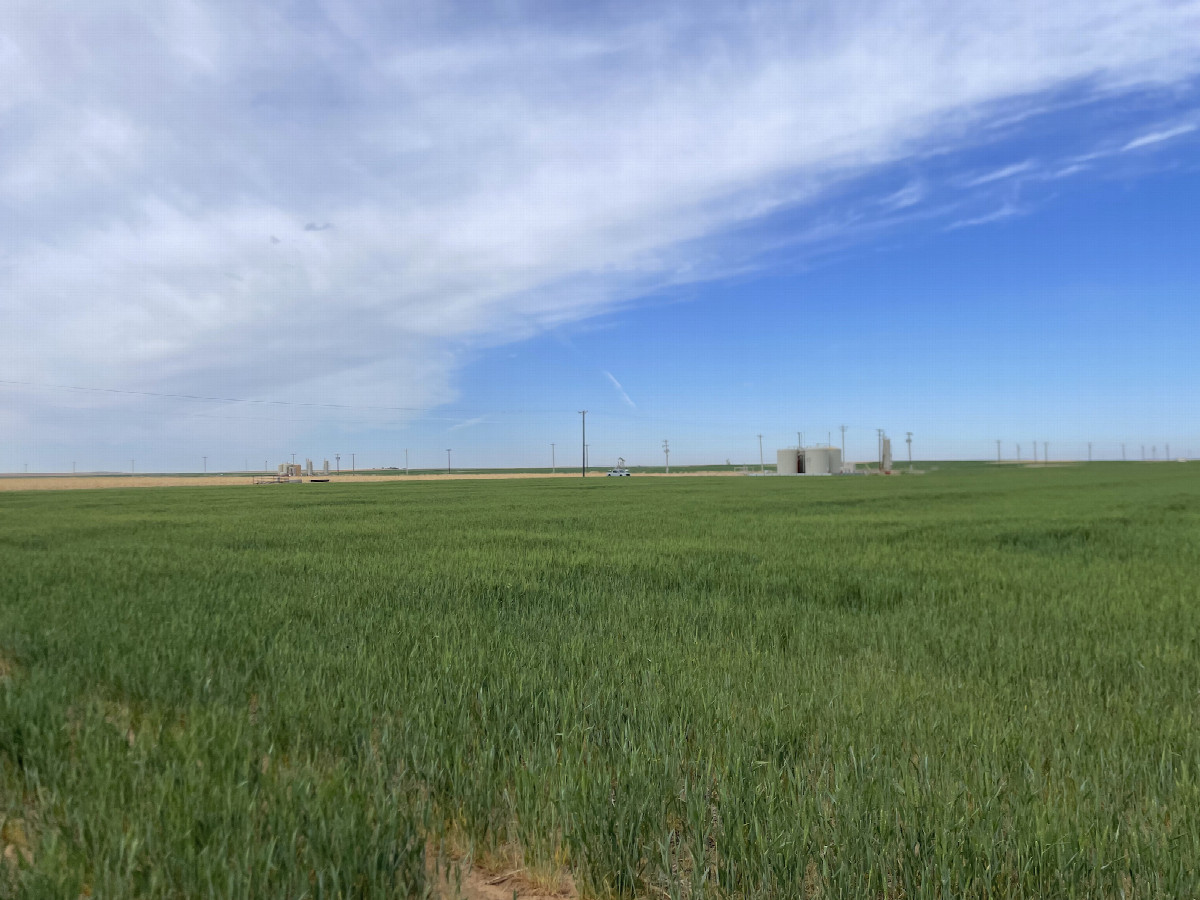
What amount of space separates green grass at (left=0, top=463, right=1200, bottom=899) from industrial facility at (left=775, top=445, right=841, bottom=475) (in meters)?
109

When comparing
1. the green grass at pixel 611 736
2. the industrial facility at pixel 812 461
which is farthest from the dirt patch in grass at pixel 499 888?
the industrial facility at pixel 812 461

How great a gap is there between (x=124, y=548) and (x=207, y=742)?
528 inches

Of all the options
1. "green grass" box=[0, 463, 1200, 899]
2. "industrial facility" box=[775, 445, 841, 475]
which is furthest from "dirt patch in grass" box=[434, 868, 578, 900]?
"industrial facility" box=[775, 445, 841, 475]

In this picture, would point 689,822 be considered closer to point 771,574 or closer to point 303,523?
point 771,574

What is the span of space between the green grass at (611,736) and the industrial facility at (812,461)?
358ft

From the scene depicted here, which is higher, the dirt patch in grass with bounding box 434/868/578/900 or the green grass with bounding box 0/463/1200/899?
the green grass with bounding box 0/463/1200/899

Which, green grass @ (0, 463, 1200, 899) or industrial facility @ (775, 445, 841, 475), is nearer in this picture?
green grass @ (0, 463, 1200, 899)

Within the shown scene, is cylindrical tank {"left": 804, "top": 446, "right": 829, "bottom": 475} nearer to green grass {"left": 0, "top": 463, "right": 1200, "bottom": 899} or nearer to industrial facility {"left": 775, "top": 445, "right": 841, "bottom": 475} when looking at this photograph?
industrial facility {"left": 775, "top": 445, "right": 841, "bottom": 475}

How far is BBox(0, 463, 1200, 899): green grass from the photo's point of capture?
2545 millimetres

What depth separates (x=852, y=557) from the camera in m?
11.7

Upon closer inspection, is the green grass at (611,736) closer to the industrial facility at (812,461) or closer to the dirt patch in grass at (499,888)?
the dirt patch in grass at (499,888)

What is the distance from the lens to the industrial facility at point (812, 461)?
11344 centimetres

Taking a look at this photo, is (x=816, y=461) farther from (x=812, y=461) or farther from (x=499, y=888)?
(x=499, y=888)

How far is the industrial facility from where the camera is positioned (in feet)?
372
